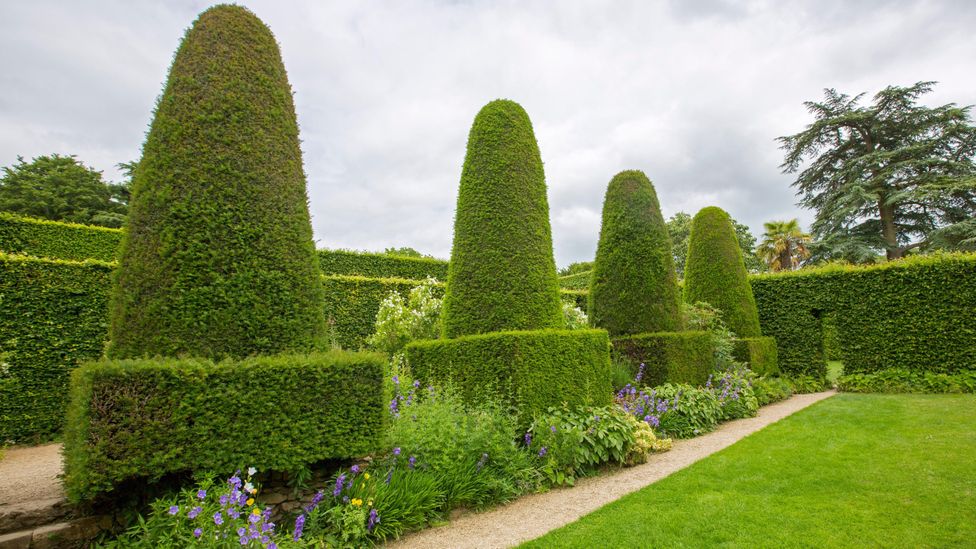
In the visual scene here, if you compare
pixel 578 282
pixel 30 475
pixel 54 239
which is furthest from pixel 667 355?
pixel 54 239

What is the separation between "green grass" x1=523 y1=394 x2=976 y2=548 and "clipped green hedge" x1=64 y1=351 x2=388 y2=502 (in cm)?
187

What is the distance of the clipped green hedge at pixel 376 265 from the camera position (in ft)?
47.8

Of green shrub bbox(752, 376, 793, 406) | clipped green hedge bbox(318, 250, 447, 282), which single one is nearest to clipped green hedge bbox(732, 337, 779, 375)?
green shrub bbox(752, 376, 793, 406)

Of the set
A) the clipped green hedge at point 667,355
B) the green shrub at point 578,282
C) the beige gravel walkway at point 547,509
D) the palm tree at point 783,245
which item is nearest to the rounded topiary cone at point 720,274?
the clipped green hedge at point 667,355

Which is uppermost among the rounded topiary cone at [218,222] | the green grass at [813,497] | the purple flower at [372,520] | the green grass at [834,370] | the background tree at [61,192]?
the background tree at [61,192]

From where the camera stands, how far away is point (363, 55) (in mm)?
5547

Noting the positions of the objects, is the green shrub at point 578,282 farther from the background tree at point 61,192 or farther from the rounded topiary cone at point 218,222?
the background tree at point 61,192

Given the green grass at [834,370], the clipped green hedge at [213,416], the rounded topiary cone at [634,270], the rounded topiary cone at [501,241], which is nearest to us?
the clipped green hedge at [213,416]

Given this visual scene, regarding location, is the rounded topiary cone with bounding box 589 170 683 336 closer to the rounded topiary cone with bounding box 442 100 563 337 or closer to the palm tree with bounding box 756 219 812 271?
the rounded topiary cone with bounding box 442 100 563 337

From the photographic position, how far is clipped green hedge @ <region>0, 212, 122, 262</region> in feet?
34.4

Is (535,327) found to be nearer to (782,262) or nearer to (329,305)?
(329,305)

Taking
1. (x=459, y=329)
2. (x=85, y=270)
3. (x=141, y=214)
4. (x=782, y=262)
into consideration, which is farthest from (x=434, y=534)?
(x=782, y=262)

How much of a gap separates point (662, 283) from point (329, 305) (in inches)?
283

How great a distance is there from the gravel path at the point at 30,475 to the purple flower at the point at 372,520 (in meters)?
2.25
